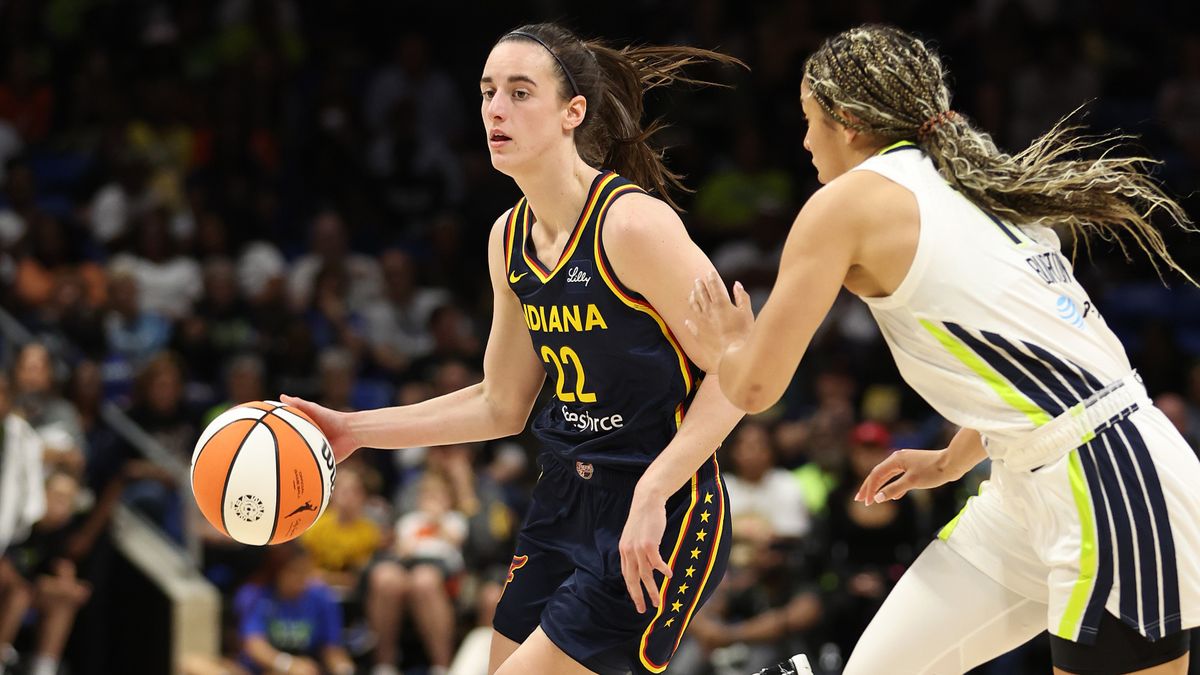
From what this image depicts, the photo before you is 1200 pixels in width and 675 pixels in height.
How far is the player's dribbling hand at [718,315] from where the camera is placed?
3193mm

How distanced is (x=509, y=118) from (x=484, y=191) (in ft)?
26.9

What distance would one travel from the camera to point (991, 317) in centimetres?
297

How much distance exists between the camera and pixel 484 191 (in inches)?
469

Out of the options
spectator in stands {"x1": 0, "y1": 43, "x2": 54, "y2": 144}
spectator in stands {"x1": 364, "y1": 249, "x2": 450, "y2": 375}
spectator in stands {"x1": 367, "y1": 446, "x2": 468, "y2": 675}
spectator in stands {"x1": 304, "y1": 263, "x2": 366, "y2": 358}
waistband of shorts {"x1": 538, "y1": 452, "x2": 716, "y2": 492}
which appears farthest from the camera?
spectator in stands {"x1": 0, "y1": 43, "x2": 54, "y2": 144}

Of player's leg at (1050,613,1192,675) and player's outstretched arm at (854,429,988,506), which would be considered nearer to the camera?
player's leg at (1050,613,1192,675)

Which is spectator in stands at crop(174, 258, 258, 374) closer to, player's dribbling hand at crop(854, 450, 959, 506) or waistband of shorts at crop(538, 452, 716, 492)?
waistband of shorts at crop(538, 452, 716, 492)

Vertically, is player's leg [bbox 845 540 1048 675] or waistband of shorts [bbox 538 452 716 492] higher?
waistband of shorts [bbox 538 452 716 492]

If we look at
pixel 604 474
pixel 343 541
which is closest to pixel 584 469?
pixel 604 474

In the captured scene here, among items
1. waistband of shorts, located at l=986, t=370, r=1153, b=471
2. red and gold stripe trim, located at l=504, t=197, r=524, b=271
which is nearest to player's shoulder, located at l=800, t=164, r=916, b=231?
waistband of shorts, located at l=986, t=370, r=1153, b=471

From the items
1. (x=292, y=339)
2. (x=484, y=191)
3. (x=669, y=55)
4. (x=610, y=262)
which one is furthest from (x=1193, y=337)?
(x=610, y=262)

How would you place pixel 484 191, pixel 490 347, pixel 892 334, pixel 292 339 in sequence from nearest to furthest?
pixel 892 334 → pixel 490 347 → pixel 292 339 → pixel 484 191

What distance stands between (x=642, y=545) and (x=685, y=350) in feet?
1.85

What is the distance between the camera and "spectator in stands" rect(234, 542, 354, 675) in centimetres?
821

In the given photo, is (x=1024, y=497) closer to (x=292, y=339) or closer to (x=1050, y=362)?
(x=1050, y=362)
